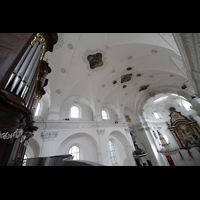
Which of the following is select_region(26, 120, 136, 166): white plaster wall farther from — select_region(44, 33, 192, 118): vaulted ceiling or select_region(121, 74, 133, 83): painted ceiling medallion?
select_region(121, 74, 133, 83): painted ceiling medallion

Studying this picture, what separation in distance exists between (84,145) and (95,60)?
26.2ft

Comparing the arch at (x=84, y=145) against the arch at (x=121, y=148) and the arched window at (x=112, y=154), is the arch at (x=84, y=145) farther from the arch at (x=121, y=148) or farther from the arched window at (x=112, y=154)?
the arch at (x=121, y=148)

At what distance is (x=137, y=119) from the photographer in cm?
1430

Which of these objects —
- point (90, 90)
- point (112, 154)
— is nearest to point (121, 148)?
point (112, 154)

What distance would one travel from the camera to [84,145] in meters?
8.52

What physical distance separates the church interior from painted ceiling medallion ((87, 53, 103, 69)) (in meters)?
0.08

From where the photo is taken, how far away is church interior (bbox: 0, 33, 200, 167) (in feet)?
7.34

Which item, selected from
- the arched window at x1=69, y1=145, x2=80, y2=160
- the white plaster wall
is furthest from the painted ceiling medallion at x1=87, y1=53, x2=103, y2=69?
the arched window at x1=69, y1=145, x2=80, y2=160

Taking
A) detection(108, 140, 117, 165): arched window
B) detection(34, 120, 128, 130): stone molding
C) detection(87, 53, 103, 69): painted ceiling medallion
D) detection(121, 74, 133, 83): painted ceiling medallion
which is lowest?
detection(108, 140, 117, 165): arched window

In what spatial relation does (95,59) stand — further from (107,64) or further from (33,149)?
(33,149)

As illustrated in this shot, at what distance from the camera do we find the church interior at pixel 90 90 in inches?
88.0

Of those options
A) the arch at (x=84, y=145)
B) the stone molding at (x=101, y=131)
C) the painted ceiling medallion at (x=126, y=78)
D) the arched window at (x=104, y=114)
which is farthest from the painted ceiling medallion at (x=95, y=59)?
the arch at (x=84, y=145)
